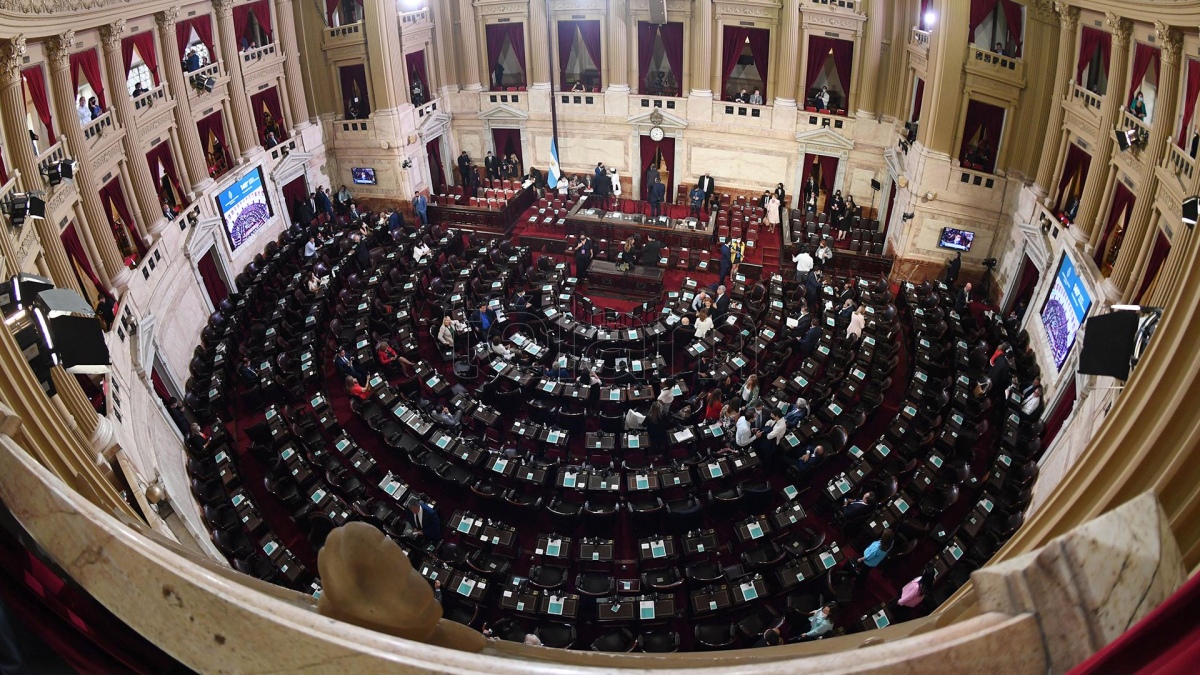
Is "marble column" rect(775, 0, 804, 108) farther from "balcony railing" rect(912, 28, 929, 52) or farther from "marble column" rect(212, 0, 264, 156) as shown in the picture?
"marble column" rect(212, 0, 264, 156)

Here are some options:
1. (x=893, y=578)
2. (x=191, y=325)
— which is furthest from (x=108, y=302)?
(x=893, y=578)

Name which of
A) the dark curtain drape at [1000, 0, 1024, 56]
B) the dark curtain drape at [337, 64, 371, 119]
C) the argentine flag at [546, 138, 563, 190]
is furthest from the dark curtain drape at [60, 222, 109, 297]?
the dark curtain drape at [1000, 0, 1024, 56]

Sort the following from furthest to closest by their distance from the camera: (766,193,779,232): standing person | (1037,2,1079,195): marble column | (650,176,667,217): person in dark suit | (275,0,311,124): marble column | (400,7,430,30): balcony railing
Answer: (650,176,667,217): person in dark suit, (400,7,430,30): balcony railing, (766,193,779,232): standing person, (275,0,311,124): marble column, (1037,2,1079,195): marble column

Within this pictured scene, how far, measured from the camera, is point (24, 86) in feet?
39.7

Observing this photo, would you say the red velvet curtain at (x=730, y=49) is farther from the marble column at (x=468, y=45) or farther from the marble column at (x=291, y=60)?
the marble column at (x=291, y=60)

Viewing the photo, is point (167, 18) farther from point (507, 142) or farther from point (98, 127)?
point (507, 142)

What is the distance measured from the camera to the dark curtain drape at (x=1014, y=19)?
1619 centimetres

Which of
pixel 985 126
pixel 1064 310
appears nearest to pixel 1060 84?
pixel 985 126

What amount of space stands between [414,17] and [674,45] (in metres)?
9.70

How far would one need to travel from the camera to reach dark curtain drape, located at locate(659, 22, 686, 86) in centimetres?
2441

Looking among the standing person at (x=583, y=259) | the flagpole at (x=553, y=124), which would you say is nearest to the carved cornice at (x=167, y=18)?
the standing person at (x=583, y=259)

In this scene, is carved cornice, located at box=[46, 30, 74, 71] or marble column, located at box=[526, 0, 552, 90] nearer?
carved cornice, located at box=[46, 30, 74, 71]

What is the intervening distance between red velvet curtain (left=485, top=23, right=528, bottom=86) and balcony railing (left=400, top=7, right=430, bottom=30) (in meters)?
2.41

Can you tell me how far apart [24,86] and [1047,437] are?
811 inches
